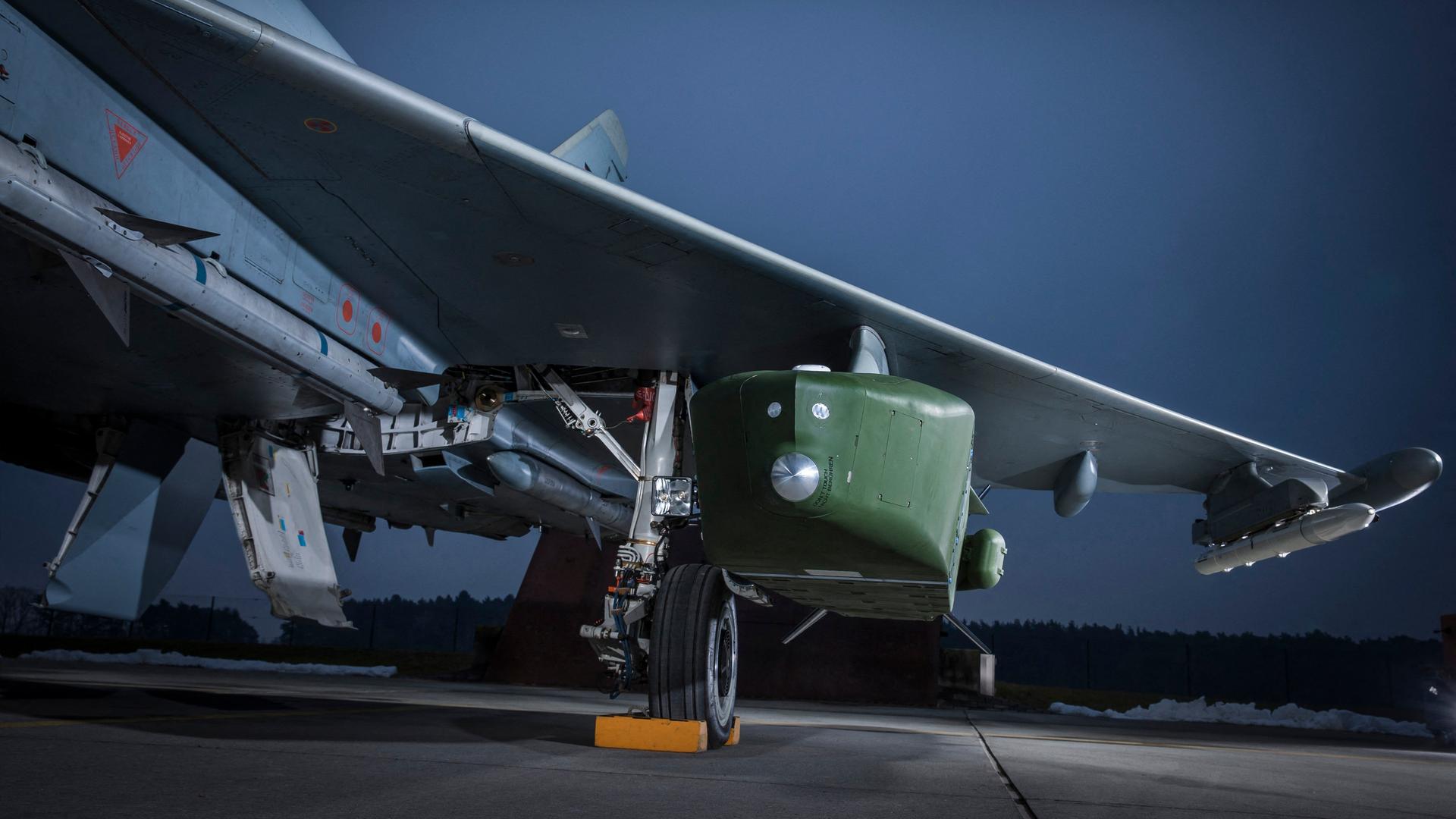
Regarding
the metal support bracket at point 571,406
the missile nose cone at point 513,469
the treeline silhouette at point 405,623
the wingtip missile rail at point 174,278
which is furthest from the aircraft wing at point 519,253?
the treeline silhouette at point 405,623

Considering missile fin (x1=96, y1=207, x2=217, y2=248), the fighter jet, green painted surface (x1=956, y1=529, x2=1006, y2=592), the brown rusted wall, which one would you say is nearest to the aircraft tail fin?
the fighter jet

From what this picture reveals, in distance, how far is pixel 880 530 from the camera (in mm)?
5559

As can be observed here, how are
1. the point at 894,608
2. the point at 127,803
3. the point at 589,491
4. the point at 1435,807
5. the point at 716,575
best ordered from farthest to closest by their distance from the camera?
the point at 589,491 → the point at 716,575 → the point at 894,608 → the point at 1435,807 → the point at 127,803

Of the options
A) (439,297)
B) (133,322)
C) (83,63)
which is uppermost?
(83,63)

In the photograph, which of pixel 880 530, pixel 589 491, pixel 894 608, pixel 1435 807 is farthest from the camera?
pixel 589 491

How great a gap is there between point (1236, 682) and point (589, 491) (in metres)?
36.6

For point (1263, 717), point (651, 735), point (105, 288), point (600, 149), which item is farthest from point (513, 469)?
point (1263, 717)

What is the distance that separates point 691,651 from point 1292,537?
5.61 meters

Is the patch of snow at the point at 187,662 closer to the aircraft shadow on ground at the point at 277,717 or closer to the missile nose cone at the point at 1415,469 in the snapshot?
the aircraft shadow on ground at the point at 277,717

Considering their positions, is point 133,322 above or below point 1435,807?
above

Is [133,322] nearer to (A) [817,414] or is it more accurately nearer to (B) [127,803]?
(B) [127,803]

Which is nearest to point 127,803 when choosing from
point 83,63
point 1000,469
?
point 83,63

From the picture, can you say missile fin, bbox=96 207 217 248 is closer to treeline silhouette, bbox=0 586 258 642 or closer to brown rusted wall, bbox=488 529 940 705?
brown rusted wall, bbox=488 529 940 705

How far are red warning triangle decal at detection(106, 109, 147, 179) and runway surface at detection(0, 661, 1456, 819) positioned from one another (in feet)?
11.7
